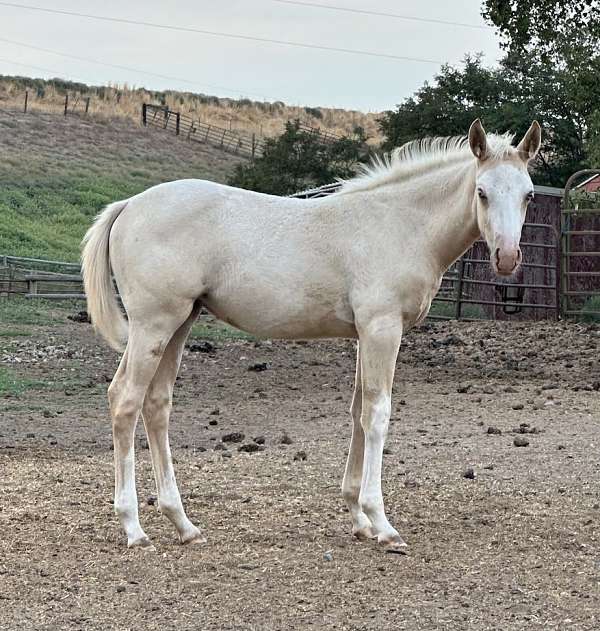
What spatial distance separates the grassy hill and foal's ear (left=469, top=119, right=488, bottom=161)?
24.0 meters

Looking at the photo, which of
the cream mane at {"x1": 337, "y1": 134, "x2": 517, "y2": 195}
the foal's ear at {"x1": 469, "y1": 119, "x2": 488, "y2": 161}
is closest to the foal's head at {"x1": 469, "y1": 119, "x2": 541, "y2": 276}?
the foal's ear at {"x1": 469, "y1": 119, "x2": 488, "y2": 161}

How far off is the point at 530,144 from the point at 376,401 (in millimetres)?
1594

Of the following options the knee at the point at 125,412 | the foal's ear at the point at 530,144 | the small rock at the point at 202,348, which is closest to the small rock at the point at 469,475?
the foal's ear at the point at 530,144

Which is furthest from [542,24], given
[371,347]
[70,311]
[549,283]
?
[371,347]

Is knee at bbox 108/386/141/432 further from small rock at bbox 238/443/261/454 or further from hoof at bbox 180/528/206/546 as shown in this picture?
small rock at bbox 238/443/261/454

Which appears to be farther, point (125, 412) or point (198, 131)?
point (198, 131)

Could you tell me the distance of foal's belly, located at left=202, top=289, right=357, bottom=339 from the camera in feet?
18.7

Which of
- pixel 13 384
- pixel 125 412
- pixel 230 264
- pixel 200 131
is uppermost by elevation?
pixel 200 131

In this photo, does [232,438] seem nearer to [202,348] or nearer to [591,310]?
[202,348]

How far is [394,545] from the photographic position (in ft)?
18.2

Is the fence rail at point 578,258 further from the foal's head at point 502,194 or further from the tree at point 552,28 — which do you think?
the foal's head at point 502,194

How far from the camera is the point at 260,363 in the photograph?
13.3 metres

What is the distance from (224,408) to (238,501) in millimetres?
4043

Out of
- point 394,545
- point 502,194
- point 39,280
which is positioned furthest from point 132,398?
point 39,280
